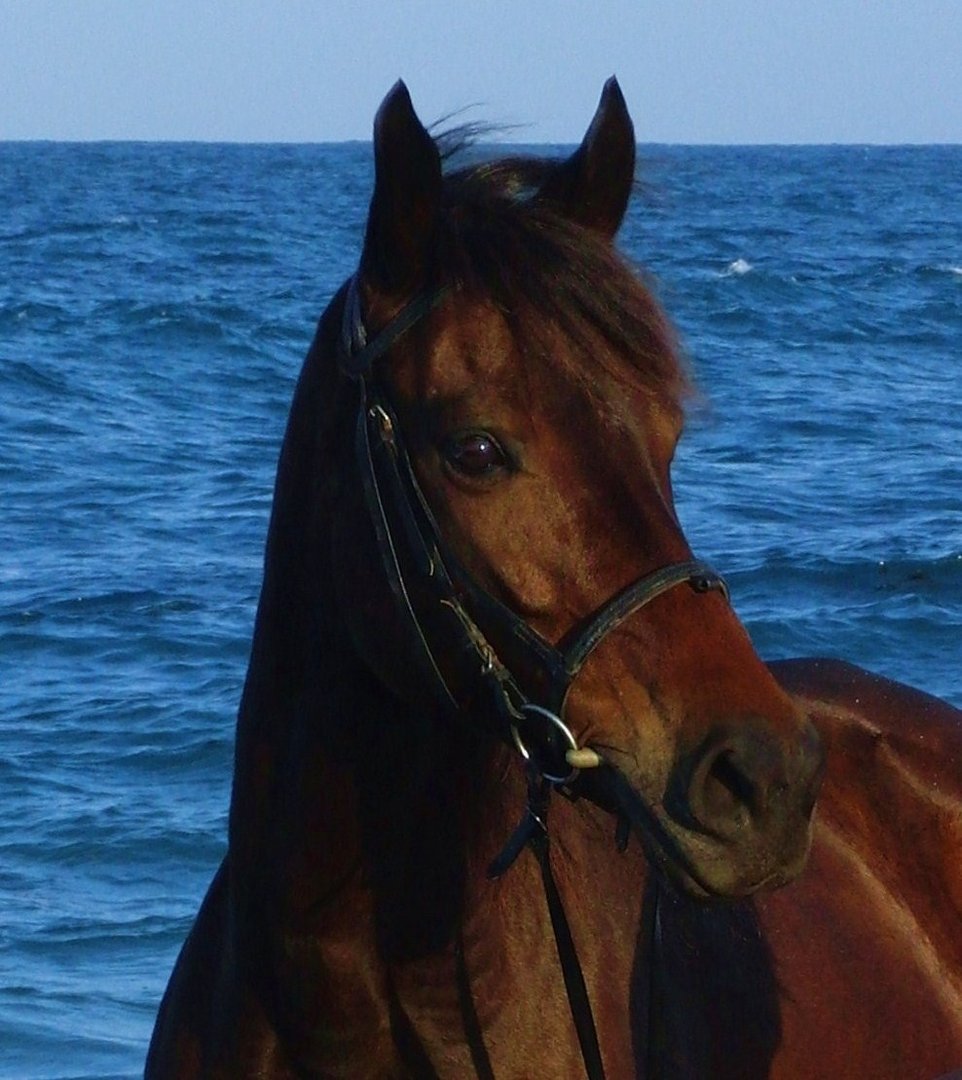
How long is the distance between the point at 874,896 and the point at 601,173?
66.4 inches

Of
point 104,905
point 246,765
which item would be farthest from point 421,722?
point 104,905

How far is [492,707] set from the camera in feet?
8.65

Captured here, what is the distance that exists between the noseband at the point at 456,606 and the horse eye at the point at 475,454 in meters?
0.09

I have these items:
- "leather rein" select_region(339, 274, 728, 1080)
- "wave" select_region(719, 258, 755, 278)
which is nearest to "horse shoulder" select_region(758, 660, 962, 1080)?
"leather rein" select_region(339, 274, 728, 1080)

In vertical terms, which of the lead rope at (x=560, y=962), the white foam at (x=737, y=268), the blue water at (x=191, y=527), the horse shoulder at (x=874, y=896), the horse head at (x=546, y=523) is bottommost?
the white foam at (x=737, y=268)

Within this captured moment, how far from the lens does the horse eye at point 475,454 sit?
8.29 ft

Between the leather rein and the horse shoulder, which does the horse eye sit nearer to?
the leather rein

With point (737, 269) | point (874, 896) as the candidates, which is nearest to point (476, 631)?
point (874, 896)

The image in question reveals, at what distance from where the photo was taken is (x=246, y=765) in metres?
2.93

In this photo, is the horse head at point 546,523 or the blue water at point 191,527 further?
the blue water at point 191,527

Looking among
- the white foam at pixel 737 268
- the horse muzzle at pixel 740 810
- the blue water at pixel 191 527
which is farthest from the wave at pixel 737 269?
the horse muzzle at pixel 740 810

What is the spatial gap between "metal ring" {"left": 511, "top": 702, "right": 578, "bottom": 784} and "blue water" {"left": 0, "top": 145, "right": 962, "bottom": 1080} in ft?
1.85

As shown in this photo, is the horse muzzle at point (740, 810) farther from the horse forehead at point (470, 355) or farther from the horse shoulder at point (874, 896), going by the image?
the horse shoulder at point (874, 896)

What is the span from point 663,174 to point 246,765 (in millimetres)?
1069
